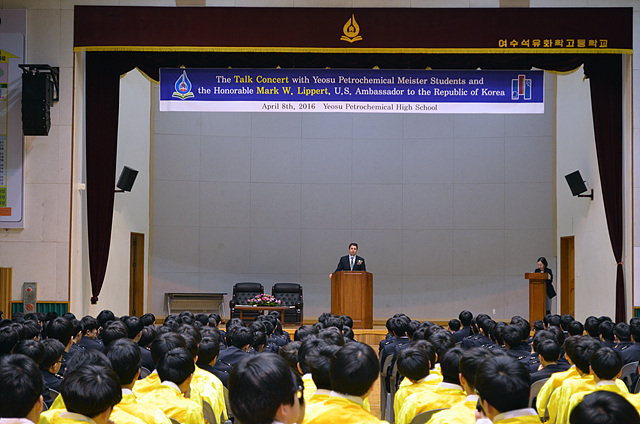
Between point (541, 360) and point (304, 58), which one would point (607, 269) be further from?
point (541, 360)

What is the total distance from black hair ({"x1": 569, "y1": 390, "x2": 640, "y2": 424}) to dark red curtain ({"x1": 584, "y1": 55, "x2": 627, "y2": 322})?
8401mm

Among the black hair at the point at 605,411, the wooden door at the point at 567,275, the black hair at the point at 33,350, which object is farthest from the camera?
the wooden door at the point at 567,275

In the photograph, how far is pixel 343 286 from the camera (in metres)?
9.64

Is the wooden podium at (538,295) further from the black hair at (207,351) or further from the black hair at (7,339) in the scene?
the black hair at (7,339)

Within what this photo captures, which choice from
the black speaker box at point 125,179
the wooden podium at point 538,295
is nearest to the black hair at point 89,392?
the wooden podium at point 538,295

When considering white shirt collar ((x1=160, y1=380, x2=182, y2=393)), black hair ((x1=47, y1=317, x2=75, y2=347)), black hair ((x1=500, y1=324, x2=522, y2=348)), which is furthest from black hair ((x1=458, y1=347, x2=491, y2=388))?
black hair ((x1=47, y1=317, x2=75, y2=347))

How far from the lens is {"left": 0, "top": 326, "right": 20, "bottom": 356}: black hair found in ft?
14.2

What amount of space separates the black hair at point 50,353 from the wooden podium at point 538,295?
7.44 m

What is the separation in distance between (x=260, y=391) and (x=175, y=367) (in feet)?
4.87

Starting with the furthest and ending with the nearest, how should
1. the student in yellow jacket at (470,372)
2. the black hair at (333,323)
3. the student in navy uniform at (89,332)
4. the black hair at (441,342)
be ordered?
1. the black hair at (333,323)
2. the student in navy uniform at (89,332)
3. the black hair at (441,342)
4. the student in yellow jacket at (470,372)

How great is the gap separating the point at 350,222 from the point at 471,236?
92.2 inches

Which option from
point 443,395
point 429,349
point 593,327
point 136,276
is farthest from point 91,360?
point 136,276

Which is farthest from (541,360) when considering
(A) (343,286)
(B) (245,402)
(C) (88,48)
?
(C) (88,48)

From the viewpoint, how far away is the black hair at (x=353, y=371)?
7.18 ft
